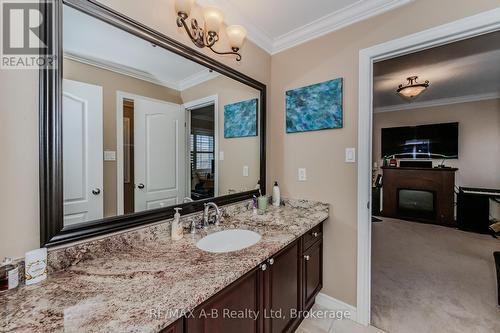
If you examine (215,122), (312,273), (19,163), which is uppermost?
(215,122)

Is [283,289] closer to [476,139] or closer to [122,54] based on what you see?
[122,54]

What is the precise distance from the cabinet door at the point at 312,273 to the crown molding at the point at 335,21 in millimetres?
1827

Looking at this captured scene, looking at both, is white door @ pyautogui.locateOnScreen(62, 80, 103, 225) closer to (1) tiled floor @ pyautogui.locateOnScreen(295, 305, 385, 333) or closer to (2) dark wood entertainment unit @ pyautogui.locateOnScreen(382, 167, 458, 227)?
(1) tiled floor @ pyautogui.locateOnScreen(295, 305, 385, 333)

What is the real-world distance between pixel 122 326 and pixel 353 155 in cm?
173

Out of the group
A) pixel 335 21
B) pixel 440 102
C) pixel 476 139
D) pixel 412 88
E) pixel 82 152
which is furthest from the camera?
pixel 440 102

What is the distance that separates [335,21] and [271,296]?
2107 millimetres

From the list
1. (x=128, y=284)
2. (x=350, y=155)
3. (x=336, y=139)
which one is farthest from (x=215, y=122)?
(x=128, y=284)

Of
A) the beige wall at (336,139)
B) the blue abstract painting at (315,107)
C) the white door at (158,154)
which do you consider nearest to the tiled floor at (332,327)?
the beige wall at (336,139)

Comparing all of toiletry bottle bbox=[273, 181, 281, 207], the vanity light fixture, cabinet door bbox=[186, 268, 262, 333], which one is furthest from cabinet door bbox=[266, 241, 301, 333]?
the vanity light fixture

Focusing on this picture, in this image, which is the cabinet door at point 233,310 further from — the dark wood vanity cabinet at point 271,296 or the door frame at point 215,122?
the door frame at point 215,122

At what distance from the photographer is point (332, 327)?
5.47ft

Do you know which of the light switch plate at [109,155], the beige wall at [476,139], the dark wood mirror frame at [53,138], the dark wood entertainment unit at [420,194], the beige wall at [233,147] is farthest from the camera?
the dark wood entertainment unit at [420,194]

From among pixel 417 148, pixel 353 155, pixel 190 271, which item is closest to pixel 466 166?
pixel 417 148

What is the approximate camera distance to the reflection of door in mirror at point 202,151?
5.17ft
